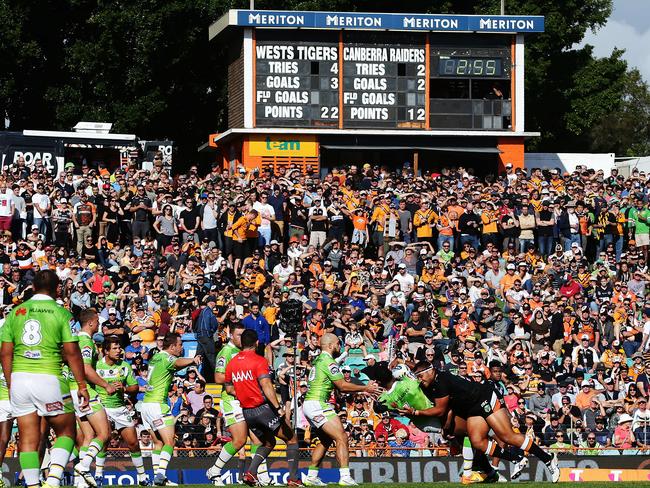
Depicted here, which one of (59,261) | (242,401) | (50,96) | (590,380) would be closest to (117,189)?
(59,261)

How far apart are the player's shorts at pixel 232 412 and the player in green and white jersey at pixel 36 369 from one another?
16.6 feet

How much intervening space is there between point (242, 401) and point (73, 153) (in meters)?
20.6

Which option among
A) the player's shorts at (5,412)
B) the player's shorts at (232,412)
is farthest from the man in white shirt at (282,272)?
the player's shorts at (5,412)

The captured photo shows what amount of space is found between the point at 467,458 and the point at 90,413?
16.6 feet

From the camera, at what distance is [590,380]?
25.6 m

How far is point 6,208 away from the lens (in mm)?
28922

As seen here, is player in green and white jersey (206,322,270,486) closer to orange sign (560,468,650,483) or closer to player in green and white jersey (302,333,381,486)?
→ player in green and white jersey (302,333,381,486)

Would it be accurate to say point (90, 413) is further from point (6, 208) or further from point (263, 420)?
point (6, 208)

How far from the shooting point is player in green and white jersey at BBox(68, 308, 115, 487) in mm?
16281

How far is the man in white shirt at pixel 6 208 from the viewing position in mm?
28859

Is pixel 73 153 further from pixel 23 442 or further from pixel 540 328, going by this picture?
pixel 23 442

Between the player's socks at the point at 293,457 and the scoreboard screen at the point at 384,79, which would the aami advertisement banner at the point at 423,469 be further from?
the scoreboard screen at the point at 384,79

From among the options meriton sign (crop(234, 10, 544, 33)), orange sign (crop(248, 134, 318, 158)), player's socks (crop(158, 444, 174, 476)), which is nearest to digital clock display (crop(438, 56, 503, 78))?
meriton sign (crop(234, 10, 544, 33))

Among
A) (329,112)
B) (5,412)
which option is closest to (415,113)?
→ (329,112)
